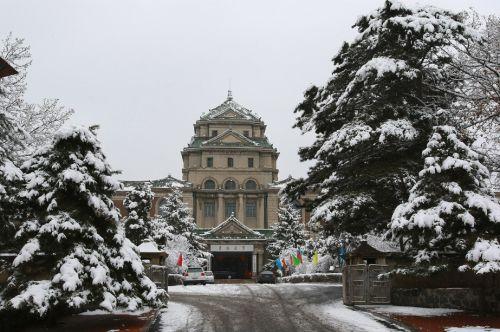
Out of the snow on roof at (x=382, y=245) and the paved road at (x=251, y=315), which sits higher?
the snow on roof at (x=382, y=245)

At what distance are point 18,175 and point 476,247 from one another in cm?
1063

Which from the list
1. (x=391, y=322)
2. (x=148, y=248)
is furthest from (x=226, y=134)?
(x=391, y=322)

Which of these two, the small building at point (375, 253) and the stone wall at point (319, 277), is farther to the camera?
the stone wall at point (319, 277)

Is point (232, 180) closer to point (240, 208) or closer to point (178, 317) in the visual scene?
point (240, 208)

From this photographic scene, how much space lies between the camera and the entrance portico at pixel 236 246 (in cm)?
6144

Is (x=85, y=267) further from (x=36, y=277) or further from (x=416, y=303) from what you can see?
(x=416, y=303)

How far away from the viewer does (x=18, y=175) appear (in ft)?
43.6

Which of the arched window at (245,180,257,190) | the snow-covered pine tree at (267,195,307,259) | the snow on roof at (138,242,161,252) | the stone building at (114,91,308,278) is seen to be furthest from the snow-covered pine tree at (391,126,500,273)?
the arched window at (245,180,257,190)

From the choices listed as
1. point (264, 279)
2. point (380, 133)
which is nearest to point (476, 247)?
point (380, 133)

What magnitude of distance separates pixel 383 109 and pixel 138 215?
20688mm

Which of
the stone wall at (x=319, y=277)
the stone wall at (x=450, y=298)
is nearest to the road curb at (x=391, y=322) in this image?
the stone wall at (x=450, y=298)

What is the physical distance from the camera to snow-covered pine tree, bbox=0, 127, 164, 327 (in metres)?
11.5

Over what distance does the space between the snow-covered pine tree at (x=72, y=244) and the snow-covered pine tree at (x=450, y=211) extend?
6.63m

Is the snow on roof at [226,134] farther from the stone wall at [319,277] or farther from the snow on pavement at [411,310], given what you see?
the snow on pavement at [411,310]
